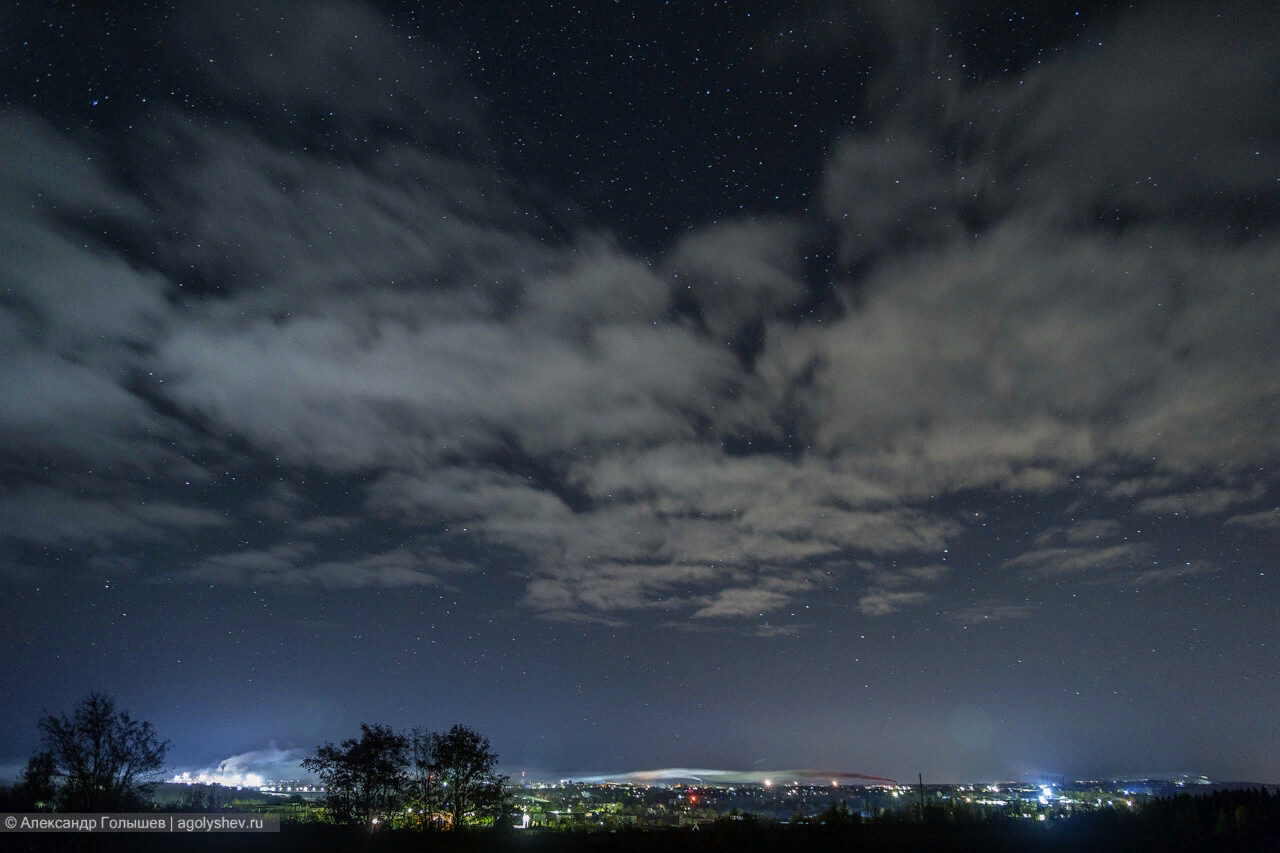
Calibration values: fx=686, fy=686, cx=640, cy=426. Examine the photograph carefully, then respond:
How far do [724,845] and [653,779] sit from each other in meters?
163

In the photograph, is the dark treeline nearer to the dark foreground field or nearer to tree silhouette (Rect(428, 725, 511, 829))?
the dark foreground field

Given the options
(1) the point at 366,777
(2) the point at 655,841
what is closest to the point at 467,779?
(1) the point at 366,777

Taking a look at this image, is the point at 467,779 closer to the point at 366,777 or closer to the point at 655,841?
the point at 366,777

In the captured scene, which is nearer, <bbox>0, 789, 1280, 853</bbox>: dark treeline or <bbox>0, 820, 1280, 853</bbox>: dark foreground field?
<bbox>0, 820, 1280, 853</bbox>: dark foreground field

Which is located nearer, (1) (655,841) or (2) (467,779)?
(1) (655,841)

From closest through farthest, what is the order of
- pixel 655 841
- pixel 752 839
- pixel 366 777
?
1. pixel 655 841
2. pixel 752 839
3. pixel 366 777

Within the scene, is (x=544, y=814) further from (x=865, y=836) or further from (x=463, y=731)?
(x=865, y=836)

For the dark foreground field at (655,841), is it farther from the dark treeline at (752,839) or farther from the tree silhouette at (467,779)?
the tree silhouette at (467,779)

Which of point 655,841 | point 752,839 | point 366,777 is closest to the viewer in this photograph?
point 655,841

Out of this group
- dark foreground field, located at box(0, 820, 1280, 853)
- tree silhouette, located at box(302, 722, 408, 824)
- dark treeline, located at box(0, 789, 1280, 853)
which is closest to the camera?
dark foreground field, located at box(0, 820, 1280, 853)

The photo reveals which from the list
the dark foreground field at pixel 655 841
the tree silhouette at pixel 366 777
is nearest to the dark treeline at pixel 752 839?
the dark foreground field at pixel 655 841

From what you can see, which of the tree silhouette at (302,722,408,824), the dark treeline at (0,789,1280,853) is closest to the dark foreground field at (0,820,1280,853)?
the dark treeline at (0,789,1280,853)

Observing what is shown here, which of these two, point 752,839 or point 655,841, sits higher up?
point 655,841

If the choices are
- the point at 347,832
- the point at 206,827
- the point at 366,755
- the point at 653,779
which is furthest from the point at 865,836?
the point at 653,779
